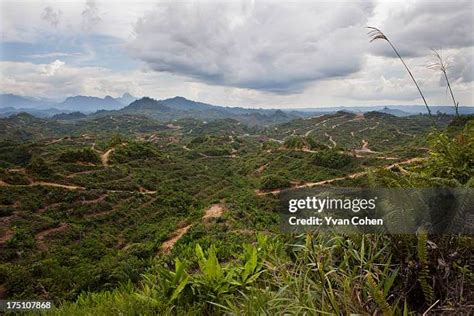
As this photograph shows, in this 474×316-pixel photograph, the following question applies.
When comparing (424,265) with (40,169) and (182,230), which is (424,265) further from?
(40,169)

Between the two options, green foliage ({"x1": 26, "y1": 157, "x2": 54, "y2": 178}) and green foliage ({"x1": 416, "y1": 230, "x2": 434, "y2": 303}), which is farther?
green foliage ({"x1": 26, "y1": 157, "x2": 54, "y2": 178})

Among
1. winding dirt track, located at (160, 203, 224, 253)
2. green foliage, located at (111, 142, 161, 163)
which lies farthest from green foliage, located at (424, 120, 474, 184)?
green foliage, located at (111, 142, 161, 163)

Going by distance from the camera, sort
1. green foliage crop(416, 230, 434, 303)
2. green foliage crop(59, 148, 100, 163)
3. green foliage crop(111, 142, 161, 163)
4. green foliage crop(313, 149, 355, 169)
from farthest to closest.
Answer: green foliage crop(111, 142, 161, 163) → green foliage crop(313, 149, 355, 169) → green foliage crop(59, 148, 100, 163) → green foliage crop(416, 230, 434, 303)

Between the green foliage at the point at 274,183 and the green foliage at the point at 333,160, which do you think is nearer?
the green foliage at the point at 274,183

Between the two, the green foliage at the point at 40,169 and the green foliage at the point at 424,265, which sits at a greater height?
the green foliage at the point at 424,265

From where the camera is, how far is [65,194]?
24750 mm

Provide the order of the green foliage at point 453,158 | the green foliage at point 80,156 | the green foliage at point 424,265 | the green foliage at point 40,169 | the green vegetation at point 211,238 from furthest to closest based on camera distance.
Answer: the green foliage at point 80,156 < the green foliage at point 40,169 < the green foliage at point 453,158 < the green vegetation at point 211,238 < the green foliage at point 424,265

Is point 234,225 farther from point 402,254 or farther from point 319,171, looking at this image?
point 319,171

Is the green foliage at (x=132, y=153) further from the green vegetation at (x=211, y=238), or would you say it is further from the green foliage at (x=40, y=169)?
the green foliage at (x=40, y=169)

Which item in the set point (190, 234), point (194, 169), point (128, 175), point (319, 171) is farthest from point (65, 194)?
point (319, 171)

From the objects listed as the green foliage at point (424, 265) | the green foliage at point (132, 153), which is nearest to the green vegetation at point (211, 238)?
the green foliage at point (424, 265)

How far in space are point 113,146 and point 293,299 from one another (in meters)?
42.4

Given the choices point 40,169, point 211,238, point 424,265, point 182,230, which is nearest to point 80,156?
point 40,169

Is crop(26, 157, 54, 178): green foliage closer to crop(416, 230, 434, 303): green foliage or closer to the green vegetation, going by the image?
the green vegetation
